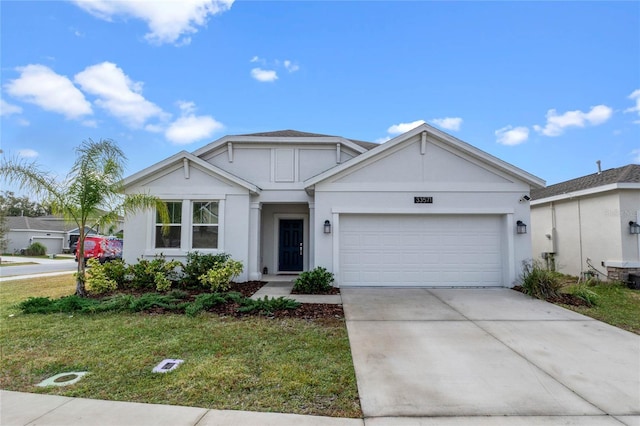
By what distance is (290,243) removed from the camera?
1350cm

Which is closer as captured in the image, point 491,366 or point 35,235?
point 491,366

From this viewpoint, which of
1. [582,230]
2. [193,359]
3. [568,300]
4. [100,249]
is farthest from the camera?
[100,249]

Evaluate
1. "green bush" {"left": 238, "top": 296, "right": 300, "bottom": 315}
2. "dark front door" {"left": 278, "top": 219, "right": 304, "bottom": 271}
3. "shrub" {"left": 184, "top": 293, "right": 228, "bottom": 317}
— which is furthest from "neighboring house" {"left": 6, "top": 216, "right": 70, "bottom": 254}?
"green bush" {"left": 238, "top": 296, "right": 300, "bottom": 315}

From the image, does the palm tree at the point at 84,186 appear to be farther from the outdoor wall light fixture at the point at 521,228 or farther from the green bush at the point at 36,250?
the green bush at the point at 36,250

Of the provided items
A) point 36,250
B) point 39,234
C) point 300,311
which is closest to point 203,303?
point 300,311

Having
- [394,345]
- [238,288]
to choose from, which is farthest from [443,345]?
[238,288]

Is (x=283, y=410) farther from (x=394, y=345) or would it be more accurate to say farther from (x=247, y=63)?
(x=247, y=63)

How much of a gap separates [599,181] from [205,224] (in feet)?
47.8

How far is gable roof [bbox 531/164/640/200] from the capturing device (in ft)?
37.6

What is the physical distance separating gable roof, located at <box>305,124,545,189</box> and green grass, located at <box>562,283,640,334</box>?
3.59m

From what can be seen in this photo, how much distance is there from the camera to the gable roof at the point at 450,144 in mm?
10172

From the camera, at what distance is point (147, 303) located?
7438mm

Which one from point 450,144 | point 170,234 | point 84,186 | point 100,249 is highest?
point 450,144

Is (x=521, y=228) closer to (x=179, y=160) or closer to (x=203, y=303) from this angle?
(x=203, y=303)
